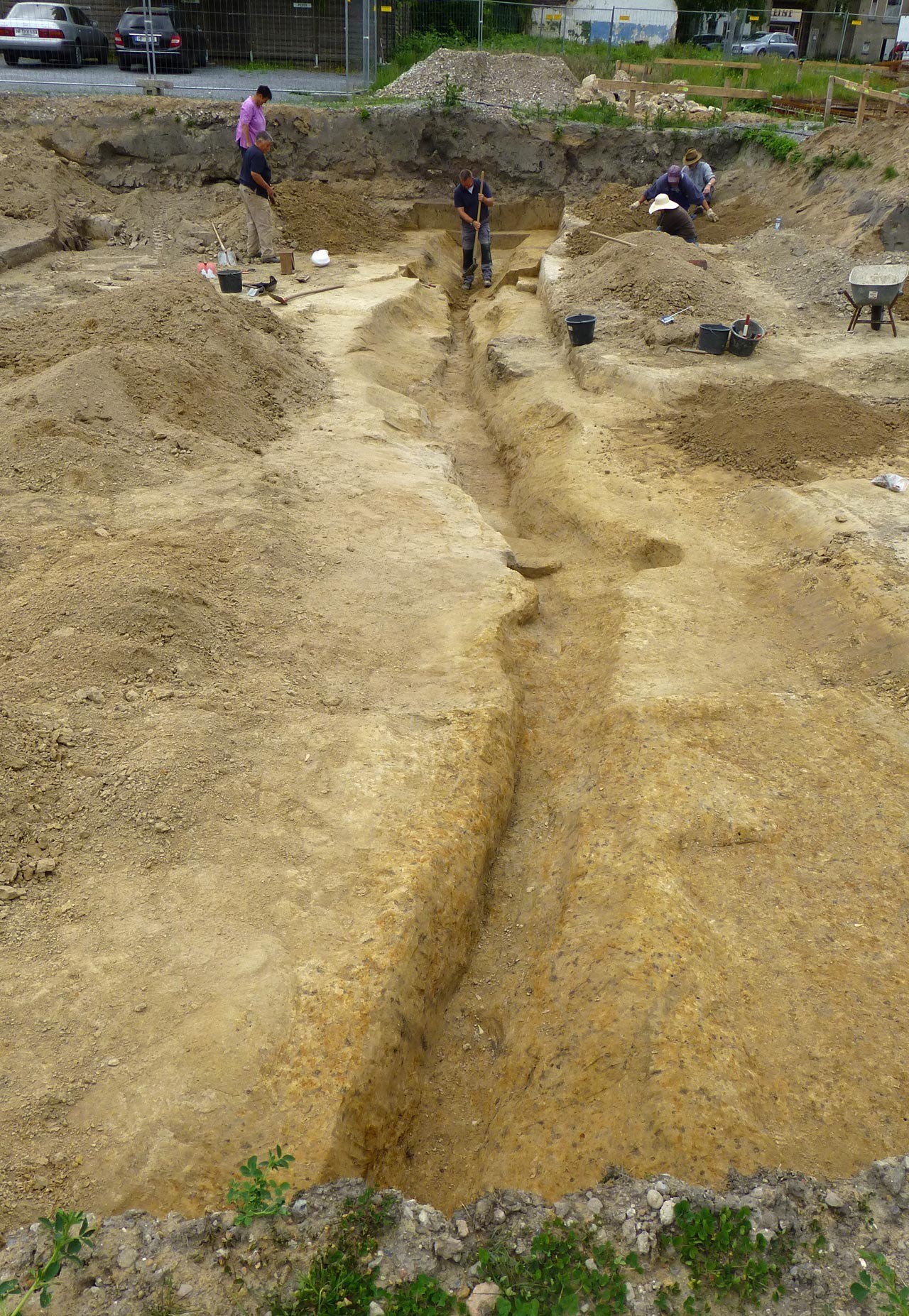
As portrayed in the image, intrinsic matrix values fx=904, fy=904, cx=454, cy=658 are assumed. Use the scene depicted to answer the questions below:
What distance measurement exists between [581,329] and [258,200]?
588 cm

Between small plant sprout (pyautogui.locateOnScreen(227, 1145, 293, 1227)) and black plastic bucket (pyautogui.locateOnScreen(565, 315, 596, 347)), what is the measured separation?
8.97m

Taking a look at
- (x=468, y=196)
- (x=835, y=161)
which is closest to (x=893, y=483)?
(x=468, y=196)

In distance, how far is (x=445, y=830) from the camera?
4332mm

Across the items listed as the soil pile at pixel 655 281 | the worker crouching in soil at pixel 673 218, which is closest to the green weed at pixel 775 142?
the worker crouching in soil at pixel 673 218

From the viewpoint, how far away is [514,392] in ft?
33.2

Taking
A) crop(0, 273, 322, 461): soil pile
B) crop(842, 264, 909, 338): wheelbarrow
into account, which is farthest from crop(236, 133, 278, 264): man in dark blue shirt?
crop(842, 264, 909, 338): wheelbarrow

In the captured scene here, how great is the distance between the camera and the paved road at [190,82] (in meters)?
16.9

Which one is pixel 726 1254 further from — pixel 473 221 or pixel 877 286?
pixel 473 221

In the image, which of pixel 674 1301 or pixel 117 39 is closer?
pixel 674 1301

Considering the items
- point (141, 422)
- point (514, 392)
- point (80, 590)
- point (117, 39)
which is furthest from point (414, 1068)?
point (117, 39)

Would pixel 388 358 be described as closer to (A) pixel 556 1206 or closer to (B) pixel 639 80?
(A) pixel 556 1206

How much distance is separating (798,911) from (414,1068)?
1.80m

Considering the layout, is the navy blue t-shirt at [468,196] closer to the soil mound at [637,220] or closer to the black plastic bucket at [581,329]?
the soil mound at [637,220]

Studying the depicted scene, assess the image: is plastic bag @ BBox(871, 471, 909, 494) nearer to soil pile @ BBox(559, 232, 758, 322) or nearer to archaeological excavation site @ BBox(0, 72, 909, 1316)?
archaeological excavation site @ BBox(0, 72, 909, 1316)
